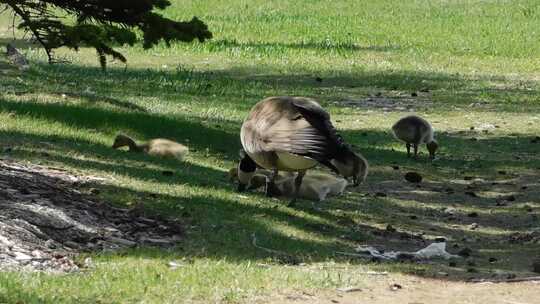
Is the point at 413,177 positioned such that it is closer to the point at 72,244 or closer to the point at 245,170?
the point at 245,170

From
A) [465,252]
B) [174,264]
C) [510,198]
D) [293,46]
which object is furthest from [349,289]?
[293,46]

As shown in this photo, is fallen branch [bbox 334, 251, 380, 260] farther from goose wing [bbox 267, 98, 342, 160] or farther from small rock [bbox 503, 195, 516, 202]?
small rock [bbox 503, 195, 516, 202]

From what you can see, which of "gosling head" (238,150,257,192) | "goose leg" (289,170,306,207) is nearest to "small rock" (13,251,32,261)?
"goose leg" (289,170,306,207)

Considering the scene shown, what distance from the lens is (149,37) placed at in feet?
45.3

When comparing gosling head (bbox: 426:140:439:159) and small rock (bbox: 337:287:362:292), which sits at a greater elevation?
gosling head (bbox: 426:140:439:159)

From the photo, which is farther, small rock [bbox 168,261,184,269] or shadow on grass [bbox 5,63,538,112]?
shadow on grass [bbox 5,63,538,112]

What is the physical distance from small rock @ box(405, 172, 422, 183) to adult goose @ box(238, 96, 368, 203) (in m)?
2.96

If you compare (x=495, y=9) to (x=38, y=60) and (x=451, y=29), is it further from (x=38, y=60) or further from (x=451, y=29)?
(x=38, y=60)

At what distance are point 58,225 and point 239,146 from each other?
6.54 m

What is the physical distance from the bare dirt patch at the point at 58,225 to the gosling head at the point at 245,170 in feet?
5.67

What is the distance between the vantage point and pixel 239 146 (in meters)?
16.0

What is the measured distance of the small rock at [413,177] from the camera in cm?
1472

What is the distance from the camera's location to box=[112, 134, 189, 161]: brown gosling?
14.3 meters

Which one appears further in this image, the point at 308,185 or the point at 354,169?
the point at 354,169
